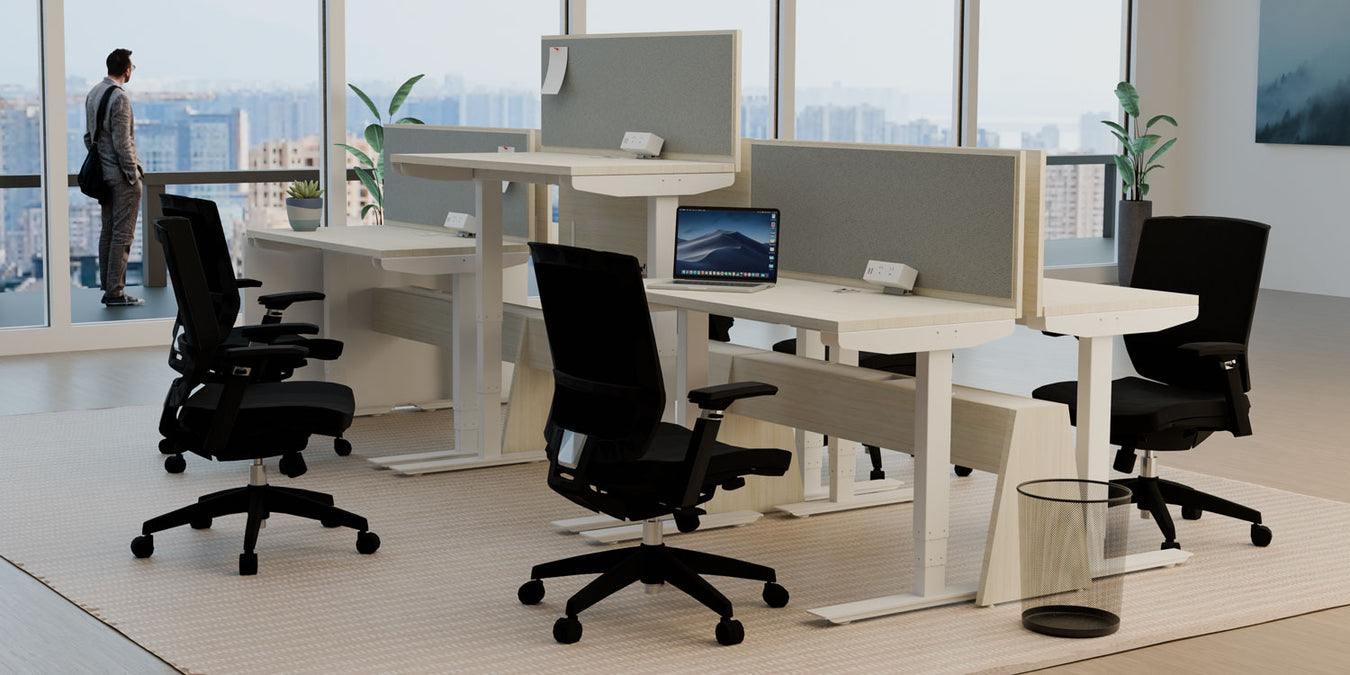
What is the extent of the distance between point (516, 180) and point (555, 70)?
2.35 feet

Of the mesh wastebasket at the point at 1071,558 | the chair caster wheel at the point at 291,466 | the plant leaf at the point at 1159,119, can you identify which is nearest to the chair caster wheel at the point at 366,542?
the chair caster wheel at the point at 291,466

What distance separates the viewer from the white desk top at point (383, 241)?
520 centimetres

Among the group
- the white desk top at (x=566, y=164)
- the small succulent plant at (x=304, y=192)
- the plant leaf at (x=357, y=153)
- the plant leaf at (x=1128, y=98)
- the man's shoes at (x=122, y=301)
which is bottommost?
the man's shoes at (x=122, y=301)

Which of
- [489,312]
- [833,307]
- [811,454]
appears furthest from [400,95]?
[833,307]

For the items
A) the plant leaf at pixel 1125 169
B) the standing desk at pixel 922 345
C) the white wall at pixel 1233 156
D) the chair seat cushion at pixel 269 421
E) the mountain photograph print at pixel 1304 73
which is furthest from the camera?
the plant leaf at pixel 1125 169

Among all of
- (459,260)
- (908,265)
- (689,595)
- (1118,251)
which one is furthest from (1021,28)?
(689,595)

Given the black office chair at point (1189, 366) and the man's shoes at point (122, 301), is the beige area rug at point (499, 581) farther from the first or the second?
the man's shoes at point (122, 301)

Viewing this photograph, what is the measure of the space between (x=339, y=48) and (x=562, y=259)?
4.94 metres

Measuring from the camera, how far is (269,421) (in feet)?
13.1

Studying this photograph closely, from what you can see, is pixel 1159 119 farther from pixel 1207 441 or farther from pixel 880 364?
pixel 880 364

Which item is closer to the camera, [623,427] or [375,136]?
[623,427]

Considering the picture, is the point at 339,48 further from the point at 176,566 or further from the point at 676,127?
the point at 176,566

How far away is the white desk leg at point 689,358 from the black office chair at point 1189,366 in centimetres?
94

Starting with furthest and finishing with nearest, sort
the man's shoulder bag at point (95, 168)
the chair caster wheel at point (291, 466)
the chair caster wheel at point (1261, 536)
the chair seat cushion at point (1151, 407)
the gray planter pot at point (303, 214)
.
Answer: the man's shoulder bag at point (95, 168) < the gray planter pot at point (303, 214) < the chair caster wheel at point (291, 466) < the chair caster wheel at point (1261, 536) < the chair seat cushion at point (1151, 407)
